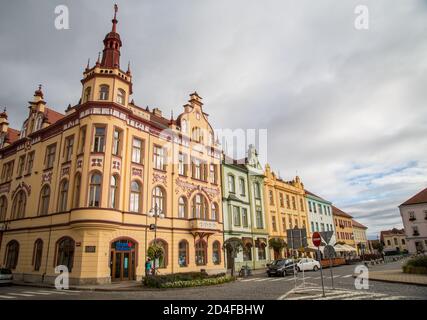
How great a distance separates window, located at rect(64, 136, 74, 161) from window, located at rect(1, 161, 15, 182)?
11.4 m

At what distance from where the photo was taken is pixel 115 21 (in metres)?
28.4

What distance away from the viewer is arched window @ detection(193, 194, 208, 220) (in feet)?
98.7

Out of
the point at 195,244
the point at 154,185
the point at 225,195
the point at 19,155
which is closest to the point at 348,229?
the point at 225,195

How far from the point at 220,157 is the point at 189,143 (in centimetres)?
561

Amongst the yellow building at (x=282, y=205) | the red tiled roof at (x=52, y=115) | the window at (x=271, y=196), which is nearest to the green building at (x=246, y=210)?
the yellow building at (x=282, y=205)

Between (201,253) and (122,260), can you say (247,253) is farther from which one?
(122,260)

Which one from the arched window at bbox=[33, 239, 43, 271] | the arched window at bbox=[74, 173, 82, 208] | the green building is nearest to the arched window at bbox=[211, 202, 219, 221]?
the green building

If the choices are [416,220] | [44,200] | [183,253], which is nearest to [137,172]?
[183,253]

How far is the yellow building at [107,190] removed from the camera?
21.8m

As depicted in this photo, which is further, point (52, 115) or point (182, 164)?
point (52, 115)

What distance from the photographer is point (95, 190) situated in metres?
22.1

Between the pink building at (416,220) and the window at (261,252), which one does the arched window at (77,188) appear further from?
the pink building at (416,220)

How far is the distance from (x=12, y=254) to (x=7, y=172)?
9.72m
